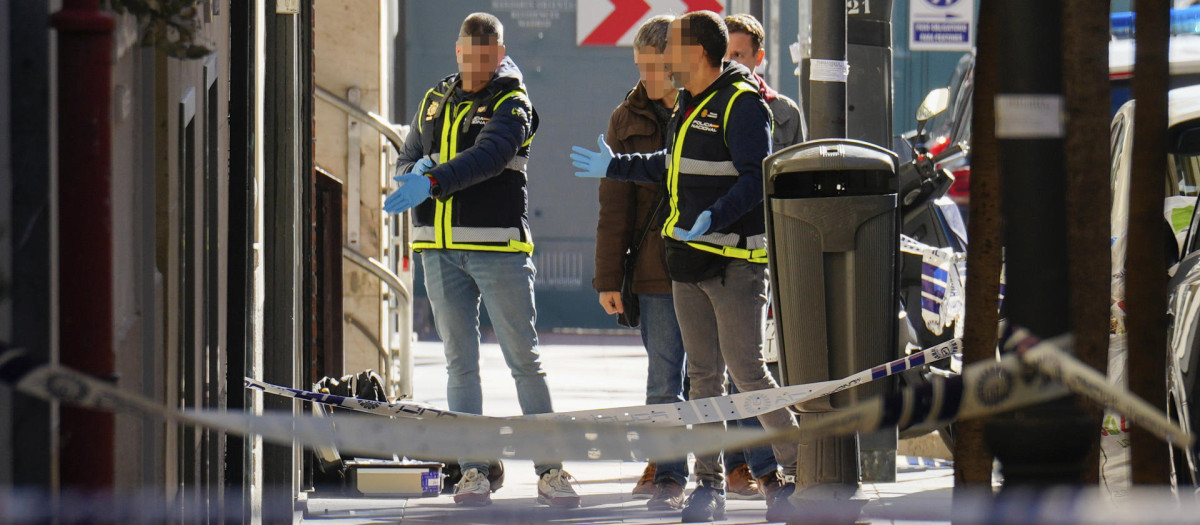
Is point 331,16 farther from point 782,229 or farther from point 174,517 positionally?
point 174,517

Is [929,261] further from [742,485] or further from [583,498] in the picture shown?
[583,498]

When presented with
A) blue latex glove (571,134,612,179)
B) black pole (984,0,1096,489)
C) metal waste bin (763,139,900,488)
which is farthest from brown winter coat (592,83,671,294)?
black pole (984,0,1096,489)

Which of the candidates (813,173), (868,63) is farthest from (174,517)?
(868,63)

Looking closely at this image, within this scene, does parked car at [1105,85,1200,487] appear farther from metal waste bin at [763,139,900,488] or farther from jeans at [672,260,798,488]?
jeans at [672,260,798,488]

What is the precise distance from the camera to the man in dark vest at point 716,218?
5.25 metres

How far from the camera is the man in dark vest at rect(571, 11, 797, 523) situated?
525 cm

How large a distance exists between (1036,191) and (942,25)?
11.3 m

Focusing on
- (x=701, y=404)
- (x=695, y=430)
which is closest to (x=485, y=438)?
(x=695, y=430)

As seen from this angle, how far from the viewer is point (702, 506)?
5.50 metres

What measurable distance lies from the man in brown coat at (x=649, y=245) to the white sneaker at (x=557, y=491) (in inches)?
11.1

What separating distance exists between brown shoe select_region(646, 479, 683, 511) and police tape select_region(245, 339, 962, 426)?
2.29ft

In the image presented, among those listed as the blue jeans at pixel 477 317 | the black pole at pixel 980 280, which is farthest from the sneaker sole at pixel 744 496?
the black pole at pixel 980 280

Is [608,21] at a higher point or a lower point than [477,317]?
higher

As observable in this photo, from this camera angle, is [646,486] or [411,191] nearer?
[411,191]
